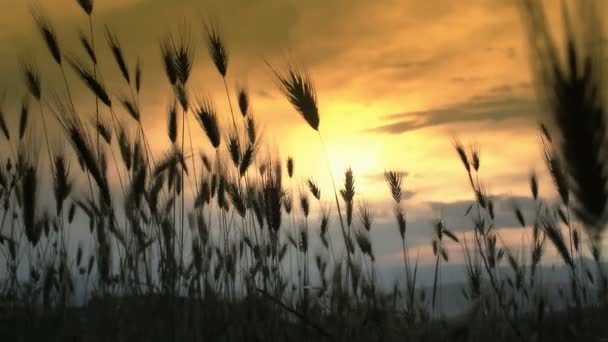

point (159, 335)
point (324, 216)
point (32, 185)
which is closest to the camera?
point (159, 335)

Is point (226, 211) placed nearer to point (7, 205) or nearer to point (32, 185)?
point (7, 205)

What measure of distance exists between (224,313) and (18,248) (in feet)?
6.46

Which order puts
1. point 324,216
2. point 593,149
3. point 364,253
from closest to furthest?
point 593,149, point 364,253, point 324,216

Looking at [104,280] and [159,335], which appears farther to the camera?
[104,280]

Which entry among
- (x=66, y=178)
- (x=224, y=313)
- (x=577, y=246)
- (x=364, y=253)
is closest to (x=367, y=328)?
(x=224, y=313)

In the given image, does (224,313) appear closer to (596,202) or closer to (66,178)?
(66,178)

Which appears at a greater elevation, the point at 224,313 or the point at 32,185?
the point at 32,185

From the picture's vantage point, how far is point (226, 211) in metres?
4.82

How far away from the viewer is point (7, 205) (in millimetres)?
4340

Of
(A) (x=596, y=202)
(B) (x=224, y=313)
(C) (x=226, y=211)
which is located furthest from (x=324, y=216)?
(A) (x=596, y=202)

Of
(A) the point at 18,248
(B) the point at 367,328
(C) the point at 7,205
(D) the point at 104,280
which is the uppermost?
(C) the point at 7,205

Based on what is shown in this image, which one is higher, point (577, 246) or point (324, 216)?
point (324, 216)

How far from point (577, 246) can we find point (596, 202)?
13.1ft

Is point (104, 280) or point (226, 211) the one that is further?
point (226, 211)
